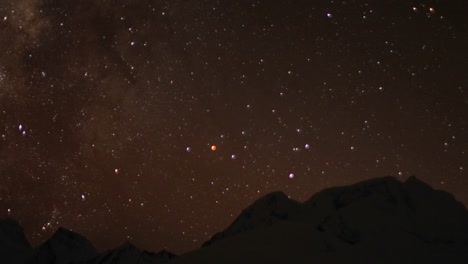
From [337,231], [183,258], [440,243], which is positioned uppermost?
[183,258]

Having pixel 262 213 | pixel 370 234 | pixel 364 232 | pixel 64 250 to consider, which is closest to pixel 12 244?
pixel 64 250

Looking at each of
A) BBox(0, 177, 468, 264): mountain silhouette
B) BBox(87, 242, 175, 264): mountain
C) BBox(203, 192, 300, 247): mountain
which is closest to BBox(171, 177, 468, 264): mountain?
BBox(0, 177, 468, 264): mountain silhouette

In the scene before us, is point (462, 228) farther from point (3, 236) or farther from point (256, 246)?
point (3, 236)

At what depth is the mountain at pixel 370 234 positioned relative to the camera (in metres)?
18.5

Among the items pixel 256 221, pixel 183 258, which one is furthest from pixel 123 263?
pixel 183 258

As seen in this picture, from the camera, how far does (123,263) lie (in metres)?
44.3

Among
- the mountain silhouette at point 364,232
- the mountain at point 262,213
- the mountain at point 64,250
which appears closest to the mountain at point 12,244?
the mountain at point 64,250

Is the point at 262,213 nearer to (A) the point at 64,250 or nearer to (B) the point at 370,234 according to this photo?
(B) the point at 370,234

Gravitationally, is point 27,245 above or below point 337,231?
above

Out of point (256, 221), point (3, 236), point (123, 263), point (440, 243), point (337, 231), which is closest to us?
point (440, 243)

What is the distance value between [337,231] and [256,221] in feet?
31.9

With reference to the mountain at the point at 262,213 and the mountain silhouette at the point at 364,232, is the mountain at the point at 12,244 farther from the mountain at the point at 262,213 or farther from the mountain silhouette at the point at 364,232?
Result: the mountain silhouette at the point at 364,232

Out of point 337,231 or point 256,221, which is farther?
point 256,221

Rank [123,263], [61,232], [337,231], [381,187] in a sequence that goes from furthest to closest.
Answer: [61,232], [123,263], [381,187], [337,231]
